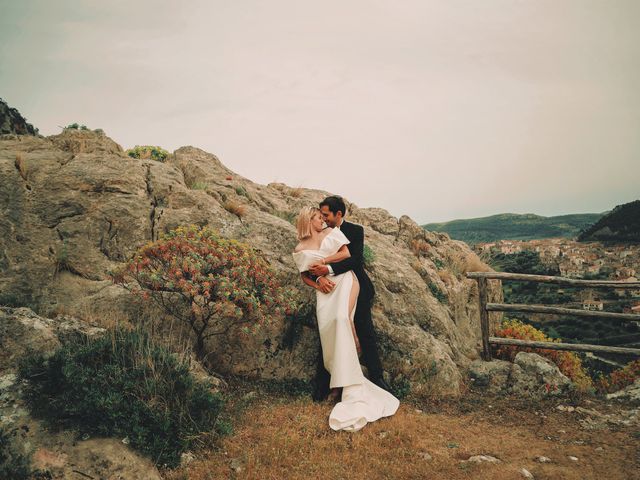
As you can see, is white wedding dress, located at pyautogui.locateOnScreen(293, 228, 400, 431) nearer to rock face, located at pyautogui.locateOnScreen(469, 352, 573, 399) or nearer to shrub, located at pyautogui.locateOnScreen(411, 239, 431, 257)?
rock face, located at pyautogui.locateOnScreen(469, 352, 573, 399)

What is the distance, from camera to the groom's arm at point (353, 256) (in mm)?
7031

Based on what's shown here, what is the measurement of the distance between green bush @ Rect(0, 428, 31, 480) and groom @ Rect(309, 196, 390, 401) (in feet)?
13.7

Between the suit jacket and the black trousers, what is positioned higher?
the suit jacket

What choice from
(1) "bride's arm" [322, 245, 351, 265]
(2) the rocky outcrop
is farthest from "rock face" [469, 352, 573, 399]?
(2) the rocky outcrop

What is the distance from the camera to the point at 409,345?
26.5 feet

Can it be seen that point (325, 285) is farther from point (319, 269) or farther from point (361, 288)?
point (361, 288)

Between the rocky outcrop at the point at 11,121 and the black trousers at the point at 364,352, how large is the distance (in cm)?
1395

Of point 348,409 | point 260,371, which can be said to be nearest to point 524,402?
point 348,409

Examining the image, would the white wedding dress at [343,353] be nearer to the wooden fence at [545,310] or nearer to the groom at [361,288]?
the groom at [361,288]

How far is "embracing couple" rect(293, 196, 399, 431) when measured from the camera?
6570 mm

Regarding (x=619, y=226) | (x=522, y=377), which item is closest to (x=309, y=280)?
(x=522, y=377)

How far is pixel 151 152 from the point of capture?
1343 centimetres

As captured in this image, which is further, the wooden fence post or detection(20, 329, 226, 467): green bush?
the wooden fence post

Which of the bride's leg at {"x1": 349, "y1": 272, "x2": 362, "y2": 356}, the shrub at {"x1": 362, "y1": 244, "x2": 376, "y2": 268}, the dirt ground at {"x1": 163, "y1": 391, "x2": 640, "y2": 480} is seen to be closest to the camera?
the dirt ground at {"x1": 163, "y1": 391, "x2": 640, "y2": 480}
